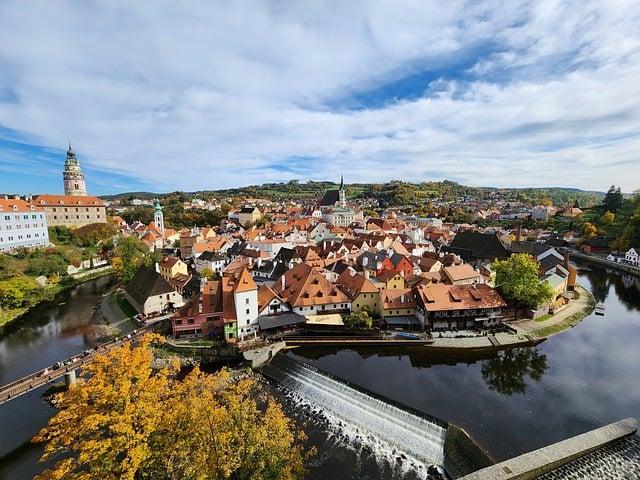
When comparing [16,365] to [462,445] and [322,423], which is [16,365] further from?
[462,445]

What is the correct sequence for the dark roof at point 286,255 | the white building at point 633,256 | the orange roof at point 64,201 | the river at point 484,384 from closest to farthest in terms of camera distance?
1. the river at point 484,384
2. the dark roof at point 286,255
3. the white building at point 633,256
4. the orange roof at point 64,201

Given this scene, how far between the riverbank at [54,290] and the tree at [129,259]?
18.0 feet

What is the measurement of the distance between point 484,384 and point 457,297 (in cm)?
952

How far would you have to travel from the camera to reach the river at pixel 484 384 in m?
18.5

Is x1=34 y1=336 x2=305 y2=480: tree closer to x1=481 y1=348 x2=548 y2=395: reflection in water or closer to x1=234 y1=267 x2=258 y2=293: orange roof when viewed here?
x1=234 y1=267 x2=258 y2=293: orange roof

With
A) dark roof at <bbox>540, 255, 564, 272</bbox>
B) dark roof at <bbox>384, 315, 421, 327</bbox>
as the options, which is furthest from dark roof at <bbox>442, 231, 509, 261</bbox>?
dark roof at <bbox>384, 315, 421, 327</bbox>

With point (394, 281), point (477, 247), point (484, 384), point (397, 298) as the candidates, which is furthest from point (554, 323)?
point (477, 247)

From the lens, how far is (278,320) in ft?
101

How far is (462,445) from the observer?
16.6 metres

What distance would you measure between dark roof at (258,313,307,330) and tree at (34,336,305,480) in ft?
58.1

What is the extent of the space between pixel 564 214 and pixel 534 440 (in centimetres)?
11911

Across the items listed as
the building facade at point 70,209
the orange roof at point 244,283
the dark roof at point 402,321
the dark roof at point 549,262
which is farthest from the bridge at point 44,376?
the building facade at point 70,209

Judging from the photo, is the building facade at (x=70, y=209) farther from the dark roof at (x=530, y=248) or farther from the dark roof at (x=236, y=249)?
the dark roof at (x=530, y=248)

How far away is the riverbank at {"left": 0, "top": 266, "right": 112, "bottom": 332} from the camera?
36938mm
